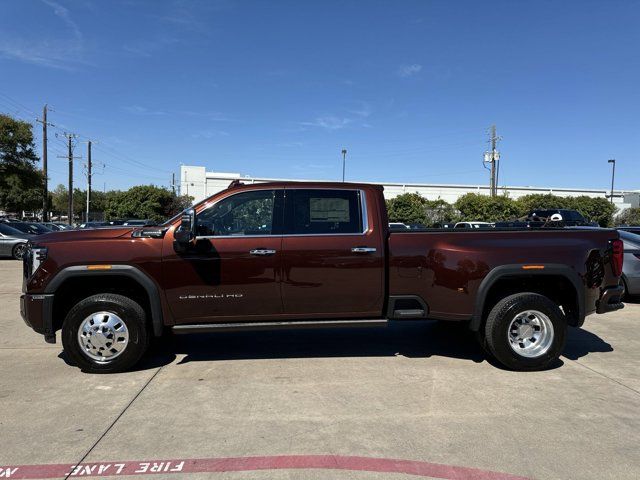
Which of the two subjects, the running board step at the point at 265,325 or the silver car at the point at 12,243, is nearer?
the running board step at the point at 265,325

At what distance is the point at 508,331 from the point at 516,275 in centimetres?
62

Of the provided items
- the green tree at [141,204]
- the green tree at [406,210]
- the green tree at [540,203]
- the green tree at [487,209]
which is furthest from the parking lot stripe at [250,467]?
the green tree at [141,204]

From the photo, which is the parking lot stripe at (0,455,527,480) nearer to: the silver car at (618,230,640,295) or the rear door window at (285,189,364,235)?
the rear door window at (285,189,364,235)

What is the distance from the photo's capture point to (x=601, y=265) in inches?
210

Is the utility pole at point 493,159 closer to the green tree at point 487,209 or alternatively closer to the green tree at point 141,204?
the green tree at point 487,209

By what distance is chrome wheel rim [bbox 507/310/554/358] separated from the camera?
525 centimetres

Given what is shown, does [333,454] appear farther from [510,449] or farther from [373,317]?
[373,317]

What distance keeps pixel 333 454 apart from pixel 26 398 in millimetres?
3011

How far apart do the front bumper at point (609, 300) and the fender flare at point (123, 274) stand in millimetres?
4824

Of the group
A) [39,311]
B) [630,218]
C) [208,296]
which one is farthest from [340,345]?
[630,218]

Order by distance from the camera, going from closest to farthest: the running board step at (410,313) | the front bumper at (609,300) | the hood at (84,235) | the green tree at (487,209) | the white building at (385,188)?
the hood at (84,235) → the running board step at (410,313) → the front bumper at (609,300) → the green tree at (487,209) → the white building at (385,188)

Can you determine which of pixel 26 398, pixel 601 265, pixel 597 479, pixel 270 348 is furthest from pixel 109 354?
pixel 601 265

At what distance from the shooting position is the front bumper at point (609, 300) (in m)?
5.35

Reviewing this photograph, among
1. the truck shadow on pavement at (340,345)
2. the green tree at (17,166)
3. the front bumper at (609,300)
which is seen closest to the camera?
the front bumper at (609,300)
